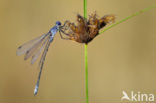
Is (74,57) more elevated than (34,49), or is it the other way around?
(74,57)

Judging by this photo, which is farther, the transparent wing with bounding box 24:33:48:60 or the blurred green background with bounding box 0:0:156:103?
the blurred green background with bounding box 0:0:156:103

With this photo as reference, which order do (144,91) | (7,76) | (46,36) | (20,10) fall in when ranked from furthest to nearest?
(20,10) < (7,76) < (144,91) < (46,36)

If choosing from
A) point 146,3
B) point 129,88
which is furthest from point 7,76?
point 146,3

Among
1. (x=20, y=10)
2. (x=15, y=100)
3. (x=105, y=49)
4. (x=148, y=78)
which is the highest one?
(x=20, y=10)

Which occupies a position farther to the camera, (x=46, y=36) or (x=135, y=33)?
(x=135, y=33)

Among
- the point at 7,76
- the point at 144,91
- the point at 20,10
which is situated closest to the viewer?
the point at 144,91

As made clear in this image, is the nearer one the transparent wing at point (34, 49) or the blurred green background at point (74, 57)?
the transparent wing at point (34, 49)

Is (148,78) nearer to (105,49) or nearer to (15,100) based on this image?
(105,49)

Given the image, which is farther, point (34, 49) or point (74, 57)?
point (74, 57)
